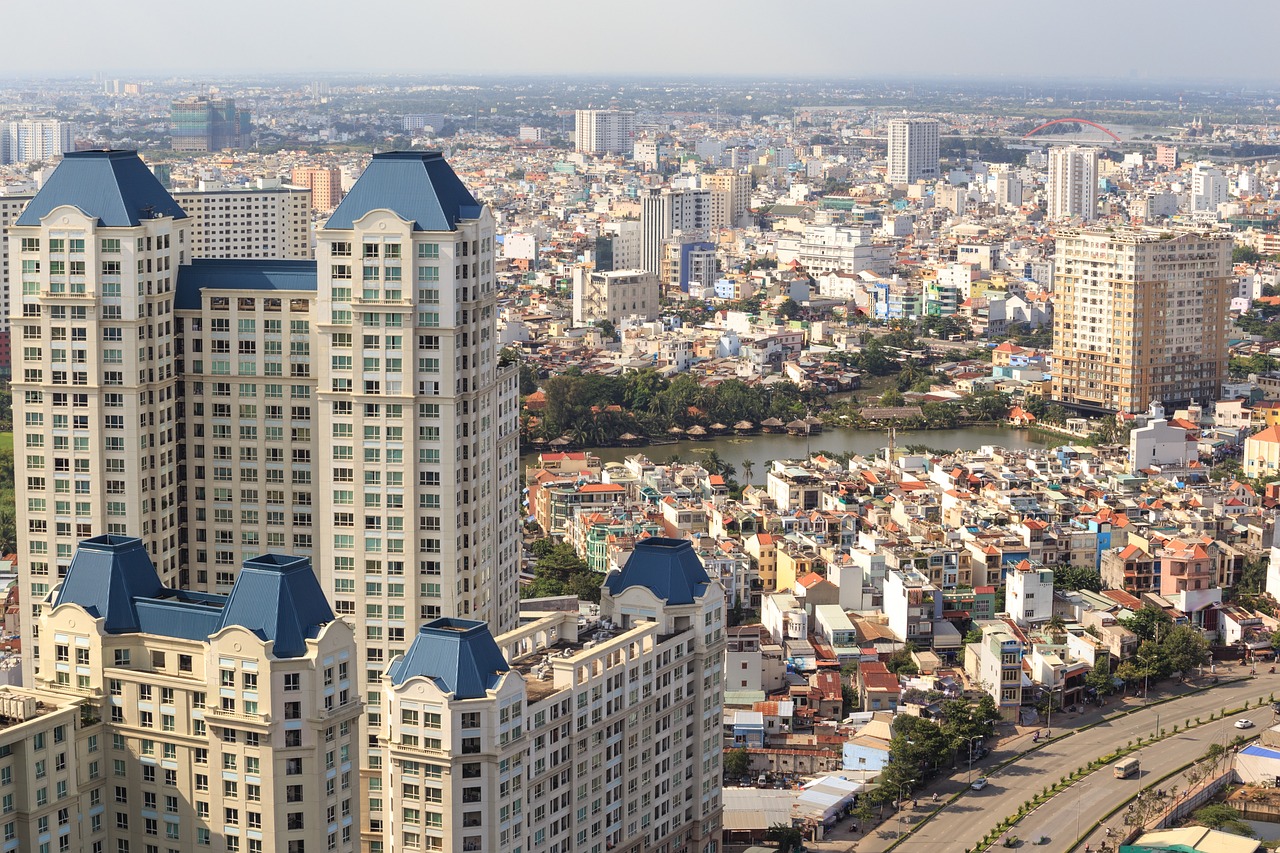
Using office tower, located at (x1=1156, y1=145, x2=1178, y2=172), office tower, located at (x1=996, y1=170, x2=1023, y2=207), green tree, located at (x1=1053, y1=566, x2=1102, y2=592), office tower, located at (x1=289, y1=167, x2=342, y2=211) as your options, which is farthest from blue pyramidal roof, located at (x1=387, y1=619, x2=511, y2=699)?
office tower, located at (x1=1156, y1=145, x2=1178, y2=172)

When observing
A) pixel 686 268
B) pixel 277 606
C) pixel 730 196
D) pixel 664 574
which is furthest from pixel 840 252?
→ pixel 277 606

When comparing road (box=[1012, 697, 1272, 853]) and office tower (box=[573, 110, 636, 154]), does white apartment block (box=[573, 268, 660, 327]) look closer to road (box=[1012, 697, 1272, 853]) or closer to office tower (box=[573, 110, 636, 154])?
road (box=[1012, 697, 1272, 853])

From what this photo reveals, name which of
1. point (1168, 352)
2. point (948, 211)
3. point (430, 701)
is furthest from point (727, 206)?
point (430, 701)

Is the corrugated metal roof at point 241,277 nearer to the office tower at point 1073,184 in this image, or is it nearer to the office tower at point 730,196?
the office tower at point 730,196

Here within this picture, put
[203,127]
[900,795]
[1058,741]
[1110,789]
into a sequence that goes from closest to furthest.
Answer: [900,795], [1110,789], [1058,741], [203,127]

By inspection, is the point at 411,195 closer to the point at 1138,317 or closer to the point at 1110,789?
the point at 1110,789

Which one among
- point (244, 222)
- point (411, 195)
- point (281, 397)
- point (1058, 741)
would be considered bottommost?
point (1058, 741)

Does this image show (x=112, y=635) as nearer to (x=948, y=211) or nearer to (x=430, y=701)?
(x=430, y=701)
